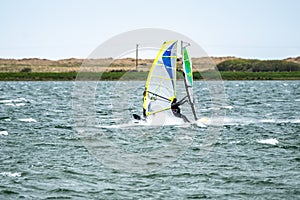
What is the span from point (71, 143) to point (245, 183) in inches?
423

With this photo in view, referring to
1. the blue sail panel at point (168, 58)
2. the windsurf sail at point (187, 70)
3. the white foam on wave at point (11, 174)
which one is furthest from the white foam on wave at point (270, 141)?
the white foam on wave at point (11, 174)

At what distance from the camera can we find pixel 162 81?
31.9m

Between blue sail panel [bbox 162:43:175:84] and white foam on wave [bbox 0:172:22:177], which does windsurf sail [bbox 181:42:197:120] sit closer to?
blue sail panel [bbox 162:43:175:84]

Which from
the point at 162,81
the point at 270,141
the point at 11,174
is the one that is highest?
the point at 162,81

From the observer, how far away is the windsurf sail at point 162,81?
31859mm

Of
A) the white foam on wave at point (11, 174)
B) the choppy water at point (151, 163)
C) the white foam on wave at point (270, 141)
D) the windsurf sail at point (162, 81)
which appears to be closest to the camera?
the choppy water at point (151, 163)

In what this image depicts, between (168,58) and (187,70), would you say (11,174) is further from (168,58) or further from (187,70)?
(187,70)

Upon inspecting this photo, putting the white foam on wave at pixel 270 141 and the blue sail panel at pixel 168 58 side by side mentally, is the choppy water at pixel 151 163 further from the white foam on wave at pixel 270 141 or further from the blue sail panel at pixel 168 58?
Answer: the blue sail panel at pixel 168 58

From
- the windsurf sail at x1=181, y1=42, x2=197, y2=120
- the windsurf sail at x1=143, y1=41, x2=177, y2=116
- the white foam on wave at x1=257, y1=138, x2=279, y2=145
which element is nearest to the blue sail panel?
the windsurf sail at x1=143, y1=41, x2=177, y2=116

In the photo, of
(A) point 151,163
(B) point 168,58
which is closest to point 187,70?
(B) point 168,58

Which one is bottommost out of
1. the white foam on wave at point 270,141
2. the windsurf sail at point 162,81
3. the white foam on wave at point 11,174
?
the white foam on wave at point 11,174

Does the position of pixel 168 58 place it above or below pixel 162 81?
above

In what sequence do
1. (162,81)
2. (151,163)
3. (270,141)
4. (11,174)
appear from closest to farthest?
(11,174) → (151,163) → (270,141) → (162,81)

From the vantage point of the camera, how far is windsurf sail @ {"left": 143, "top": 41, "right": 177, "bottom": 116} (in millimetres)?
31859
